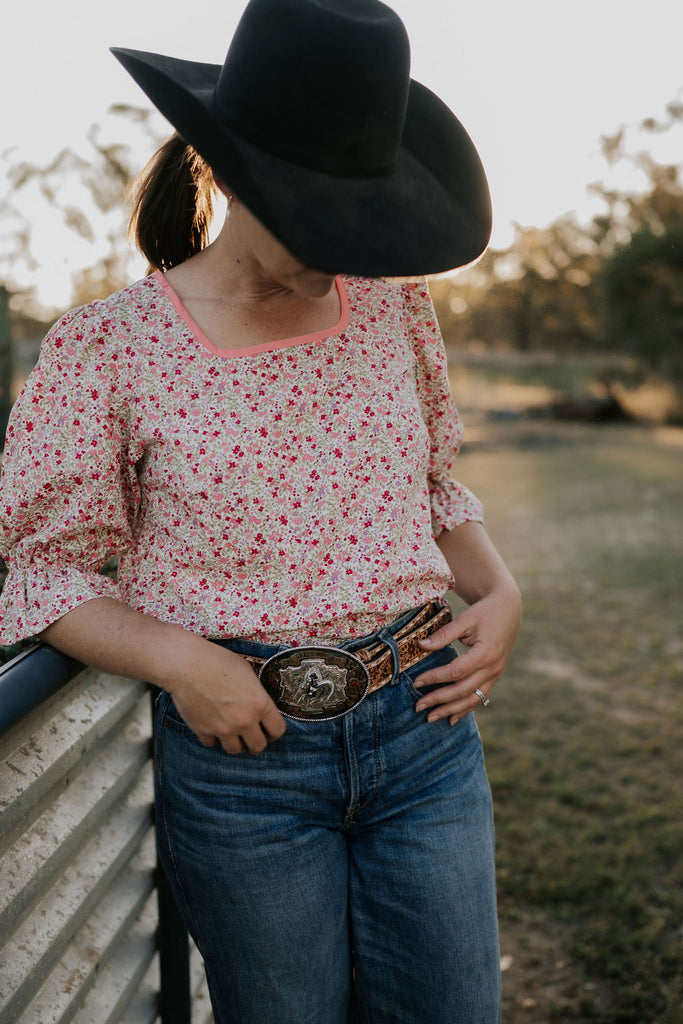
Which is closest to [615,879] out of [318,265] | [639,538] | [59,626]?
[59,626]

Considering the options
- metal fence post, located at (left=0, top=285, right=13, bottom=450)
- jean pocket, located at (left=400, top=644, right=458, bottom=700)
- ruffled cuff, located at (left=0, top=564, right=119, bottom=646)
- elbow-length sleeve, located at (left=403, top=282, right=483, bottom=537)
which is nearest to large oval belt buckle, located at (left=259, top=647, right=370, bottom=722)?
jean pocket, located at (left=400, top=644, right=458, bottom=700)

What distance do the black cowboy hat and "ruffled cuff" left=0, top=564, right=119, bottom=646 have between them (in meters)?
0.52

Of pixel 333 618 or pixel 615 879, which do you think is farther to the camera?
pixel 615 879

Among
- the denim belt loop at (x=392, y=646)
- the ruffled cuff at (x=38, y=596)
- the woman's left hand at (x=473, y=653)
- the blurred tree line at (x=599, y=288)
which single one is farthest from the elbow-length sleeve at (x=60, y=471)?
the blurred tree line at (x=599, y=288)

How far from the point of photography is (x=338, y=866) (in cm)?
128

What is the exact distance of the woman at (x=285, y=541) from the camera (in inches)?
41.8

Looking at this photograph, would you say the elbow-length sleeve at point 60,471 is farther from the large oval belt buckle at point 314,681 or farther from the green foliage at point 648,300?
the green foliage at point 648,300

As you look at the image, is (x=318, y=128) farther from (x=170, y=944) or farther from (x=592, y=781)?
(x=592, y=781)

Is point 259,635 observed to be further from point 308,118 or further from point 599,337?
point 599,337

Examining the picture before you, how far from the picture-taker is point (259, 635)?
3.98ft

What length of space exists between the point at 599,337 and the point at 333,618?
2164 cm

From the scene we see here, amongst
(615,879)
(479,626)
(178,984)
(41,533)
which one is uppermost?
(41,533)

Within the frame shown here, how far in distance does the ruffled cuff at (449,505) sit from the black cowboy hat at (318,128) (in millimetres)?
525

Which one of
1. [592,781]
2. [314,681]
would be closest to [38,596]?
[314,681]
